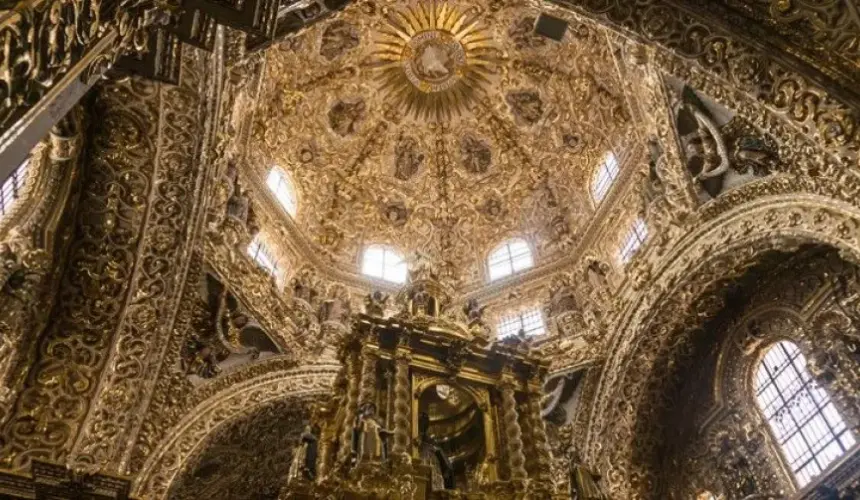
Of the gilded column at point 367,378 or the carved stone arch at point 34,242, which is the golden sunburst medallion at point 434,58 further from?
the gilded column at point 367,378

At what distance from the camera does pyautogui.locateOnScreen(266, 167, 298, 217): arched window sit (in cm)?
1681

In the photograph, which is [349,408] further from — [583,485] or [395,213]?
[395,213]

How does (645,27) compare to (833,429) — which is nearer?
(645,27)

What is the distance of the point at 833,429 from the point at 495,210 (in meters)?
10.5

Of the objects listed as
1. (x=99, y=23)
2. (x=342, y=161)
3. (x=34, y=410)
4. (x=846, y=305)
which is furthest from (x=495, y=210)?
(x=99, y=23)

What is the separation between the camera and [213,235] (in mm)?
12500

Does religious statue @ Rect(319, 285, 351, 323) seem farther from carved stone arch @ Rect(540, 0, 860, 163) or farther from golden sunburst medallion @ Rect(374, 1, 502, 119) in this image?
carved stone arch @ Rect(540, 0, 860, 163)

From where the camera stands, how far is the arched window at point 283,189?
1681 centimetres

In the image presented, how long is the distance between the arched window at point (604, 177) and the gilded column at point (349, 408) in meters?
7.95

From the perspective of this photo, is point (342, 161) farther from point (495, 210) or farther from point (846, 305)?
point (846, 305)

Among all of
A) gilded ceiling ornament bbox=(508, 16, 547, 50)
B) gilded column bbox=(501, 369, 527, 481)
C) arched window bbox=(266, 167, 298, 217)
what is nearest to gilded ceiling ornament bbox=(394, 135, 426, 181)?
arched window bbox=(266, 167, 298, 217)

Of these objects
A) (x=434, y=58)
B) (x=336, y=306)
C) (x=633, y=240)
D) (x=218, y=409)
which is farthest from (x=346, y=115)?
(x=218, y=409)

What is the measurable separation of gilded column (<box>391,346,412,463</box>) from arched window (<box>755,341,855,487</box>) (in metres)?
6.35

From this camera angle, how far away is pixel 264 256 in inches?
597
